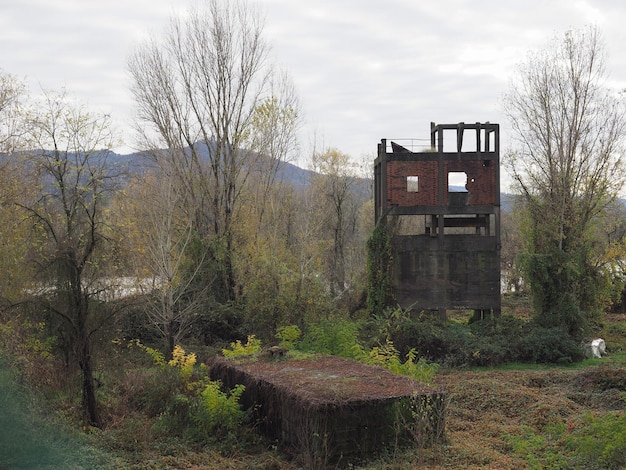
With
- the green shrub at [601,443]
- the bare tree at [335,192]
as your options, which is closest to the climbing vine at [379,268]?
the green shrub at [601,443]

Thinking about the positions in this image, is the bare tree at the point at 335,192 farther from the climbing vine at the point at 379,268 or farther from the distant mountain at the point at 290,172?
the climbing vine at the point at 379,268

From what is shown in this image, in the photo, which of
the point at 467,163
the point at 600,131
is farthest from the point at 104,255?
the point at 600,131

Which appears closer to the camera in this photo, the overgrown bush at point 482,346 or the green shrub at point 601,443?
the green shrub at point 601,443

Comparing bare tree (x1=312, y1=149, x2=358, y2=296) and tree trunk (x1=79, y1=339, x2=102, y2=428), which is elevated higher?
bare tree (x1=312, y1=149, x2=358, y2=296)

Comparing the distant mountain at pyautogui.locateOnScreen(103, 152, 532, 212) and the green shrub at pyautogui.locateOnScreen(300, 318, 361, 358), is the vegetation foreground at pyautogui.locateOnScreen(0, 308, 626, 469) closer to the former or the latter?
the green shrub at pyautogui.locateOnScreen(300, 318, 361, 358)

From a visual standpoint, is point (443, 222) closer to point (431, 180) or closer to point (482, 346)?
point (431, 180)

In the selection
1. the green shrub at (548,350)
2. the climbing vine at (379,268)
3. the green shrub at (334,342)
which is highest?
the climbing vine at (379,268)

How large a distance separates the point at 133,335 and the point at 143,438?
35.6ft

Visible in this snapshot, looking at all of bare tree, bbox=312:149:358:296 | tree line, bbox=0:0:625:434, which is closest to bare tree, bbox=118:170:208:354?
tree line, bbox=0:0:625:434

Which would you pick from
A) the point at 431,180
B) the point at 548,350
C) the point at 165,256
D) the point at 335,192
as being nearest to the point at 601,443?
the point at 548,350

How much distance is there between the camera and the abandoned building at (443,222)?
24.3m

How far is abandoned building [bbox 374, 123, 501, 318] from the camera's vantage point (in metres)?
24.3

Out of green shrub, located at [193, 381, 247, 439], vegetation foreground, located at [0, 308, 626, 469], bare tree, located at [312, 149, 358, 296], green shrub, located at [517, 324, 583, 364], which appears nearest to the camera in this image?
vegetation foreground, located at [0, 308, 626, 469]

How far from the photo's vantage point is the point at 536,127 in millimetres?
26516
